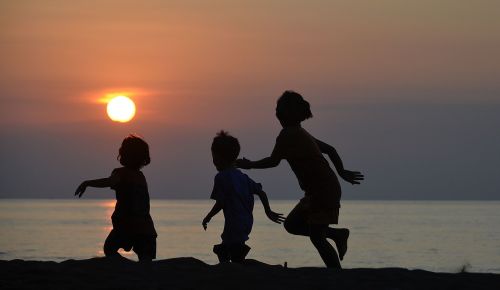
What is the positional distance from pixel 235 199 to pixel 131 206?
1.11m

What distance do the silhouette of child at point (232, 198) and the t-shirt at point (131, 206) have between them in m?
0.67

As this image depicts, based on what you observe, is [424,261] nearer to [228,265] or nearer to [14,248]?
[14,248]

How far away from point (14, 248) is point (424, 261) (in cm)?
2704

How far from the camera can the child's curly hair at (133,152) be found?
38.0 ft

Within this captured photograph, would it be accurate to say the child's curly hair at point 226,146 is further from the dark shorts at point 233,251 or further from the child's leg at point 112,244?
the child's leg at point 112,244

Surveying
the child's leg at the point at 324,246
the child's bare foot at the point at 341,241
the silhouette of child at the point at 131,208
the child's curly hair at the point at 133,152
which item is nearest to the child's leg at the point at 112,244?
the silhouette of child at the point at 131,208

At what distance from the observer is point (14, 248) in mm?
69688

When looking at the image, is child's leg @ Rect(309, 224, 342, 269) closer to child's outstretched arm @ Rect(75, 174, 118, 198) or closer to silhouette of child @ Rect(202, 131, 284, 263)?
silhouette of child @ Rect(202, 131, 284, 263)

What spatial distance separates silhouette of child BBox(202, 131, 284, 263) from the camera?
11336mm

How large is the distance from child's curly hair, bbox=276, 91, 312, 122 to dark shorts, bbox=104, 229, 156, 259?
2055 mm

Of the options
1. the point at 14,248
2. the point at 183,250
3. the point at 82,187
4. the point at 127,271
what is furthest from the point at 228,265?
the point at 14,248

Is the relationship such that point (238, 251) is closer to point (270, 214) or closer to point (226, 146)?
point (270, 214)

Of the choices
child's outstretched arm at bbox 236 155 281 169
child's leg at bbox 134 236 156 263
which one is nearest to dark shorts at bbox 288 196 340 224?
child's outstretched arm at bbox 236 155 281 169

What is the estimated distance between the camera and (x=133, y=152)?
11.6 metres
